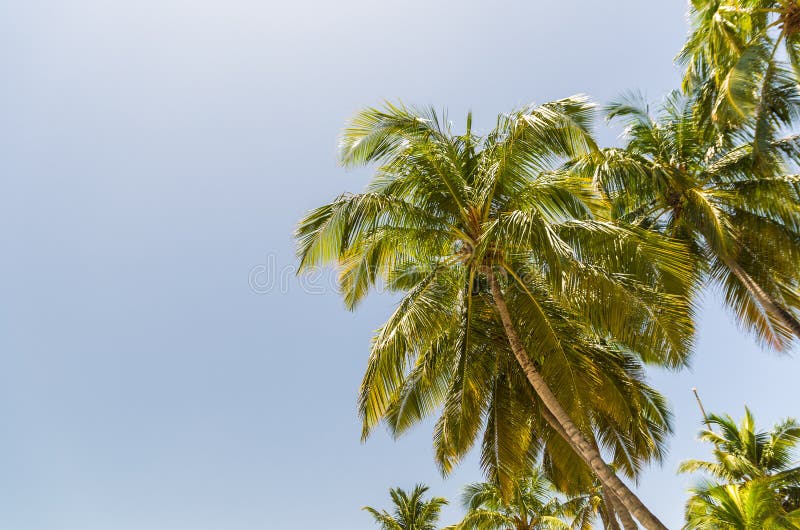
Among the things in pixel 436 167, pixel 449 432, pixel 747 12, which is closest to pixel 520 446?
pixel 449 432

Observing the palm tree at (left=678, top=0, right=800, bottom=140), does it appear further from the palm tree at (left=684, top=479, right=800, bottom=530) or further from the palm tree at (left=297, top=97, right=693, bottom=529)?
the palm tree at (left=684, top=479, right=800, bottom=530)

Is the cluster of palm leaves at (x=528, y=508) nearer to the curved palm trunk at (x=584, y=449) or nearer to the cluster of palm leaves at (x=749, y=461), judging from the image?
the cluster of palm leaves at (x=749, y=461)

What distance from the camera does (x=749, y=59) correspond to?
9617 mm

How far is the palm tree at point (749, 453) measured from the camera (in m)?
17.6

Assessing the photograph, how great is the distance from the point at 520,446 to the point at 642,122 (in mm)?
8857

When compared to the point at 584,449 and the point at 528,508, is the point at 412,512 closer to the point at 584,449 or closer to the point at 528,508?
the point at 528,508

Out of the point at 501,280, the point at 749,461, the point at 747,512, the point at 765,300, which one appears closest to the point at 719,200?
the point at 765,300

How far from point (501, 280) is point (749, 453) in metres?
14.8

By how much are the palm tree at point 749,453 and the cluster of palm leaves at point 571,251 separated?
803 centimetres

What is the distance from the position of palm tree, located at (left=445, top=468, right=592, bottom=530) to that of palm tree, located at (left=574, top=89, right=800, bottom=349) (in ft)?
31.4

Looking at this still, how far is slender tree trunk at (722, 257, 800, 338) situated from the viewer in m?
9.97

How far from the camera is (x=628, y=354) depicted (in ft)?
40.9

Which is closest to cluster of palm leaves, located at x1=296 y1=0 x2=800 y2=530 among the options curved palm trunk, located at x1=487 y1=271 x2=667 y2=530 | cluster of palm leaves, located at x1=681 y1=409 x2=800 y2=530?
curved palm trunk, located at x1=487 y1=271 x2=667 y2=530

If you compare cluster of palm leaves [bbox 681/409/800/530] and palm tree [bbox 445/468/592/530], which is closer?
cluster of palm leaves [bbox 681/409/800/530]
